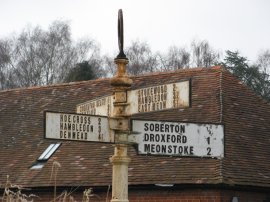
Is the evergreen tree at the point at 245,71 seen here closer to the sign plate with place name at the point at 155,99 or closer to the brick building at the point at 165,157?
the brick building at the point at 165,157

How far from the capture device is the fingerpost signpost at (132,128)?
8.11 metres

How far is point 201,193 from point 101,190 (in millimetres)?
2850

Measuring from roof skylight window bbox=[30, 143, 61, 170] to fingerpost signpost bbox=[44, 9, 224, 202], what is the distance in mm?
15085

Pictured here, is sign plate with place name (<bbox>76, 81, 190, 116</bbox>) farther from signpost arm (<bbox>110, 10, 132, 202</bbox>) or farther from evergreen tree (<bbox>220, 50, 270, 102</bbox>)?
evergreen tree (<bbox>220, 50, 270, 102</bbox>)

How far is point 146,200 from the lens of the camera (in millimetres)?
21062

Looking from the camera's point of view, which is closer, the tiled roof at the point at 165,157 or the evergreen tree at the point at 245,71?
the tiled roof at the point at 165,157

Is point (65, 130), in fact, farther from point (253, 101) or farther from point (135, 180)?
point (253, 101)

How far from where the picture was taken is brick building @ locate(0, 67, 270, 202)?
20.7 metres

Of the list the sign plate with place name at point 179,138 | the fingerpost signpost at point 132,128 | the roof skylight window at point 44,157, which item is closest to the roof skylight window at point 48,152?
the roof skylight window at point 44,157

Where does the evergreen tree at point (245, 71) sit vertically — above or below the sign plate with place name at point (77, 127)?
above

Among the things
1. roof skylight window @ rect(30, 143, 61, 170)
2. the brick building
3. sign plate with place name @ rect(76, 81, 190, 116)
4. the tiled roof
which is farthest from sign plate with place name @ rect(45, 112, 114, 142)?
roof skylight window @ rect(30, 143, 61, 170)

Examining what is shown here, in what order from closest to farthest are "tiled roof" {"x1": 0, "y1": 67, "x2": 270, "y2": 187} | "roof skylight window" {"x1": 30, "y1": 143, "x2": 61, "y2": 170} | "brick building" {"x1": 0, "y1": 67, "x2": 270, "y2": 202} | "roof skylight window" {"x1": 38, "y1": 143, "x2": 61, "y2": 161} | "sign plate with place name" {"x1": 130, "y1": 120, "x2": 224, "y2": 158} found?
"sign plate with place name" {"x1": 130, "y1": 120, "x2": 224, "y2": 158}, "brick building" {"x1": 0, "y1": 67, "x2": 270, "y2": 202}, "tiled roof" {"x1": 0, "y1": 67, "x2": 270, "y2": 187}, "roof skylight window" {"x1": 30, "y1": 143, "x2": 61, "y2": 170}, "roof skylight window" {"x1": 38, "y1": 143, "x2": 61, "y2": 161}

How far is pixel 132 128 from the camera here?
8.23 meters

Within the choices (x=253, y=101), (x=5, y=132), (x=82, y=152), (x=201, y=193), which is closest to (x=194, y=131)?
(x=201, y=193)
